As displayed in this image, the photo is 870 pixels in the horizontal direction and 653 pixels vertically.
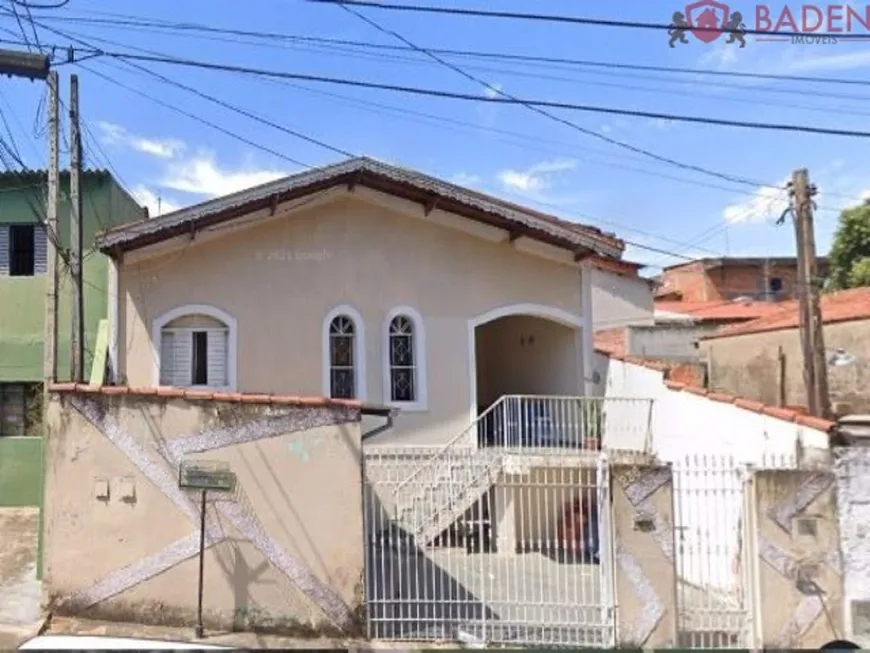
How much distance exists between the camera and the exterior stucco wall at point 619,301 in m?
24.8

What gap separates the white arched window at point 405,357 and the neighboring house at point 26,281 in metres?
5.70

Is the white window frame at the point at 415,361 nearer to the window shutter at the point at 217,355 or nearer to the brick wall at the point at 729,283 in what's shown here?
the window shutter at the point at 217,355

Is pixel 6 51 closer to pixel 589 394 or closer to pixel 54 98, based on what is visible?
pixel 54 98

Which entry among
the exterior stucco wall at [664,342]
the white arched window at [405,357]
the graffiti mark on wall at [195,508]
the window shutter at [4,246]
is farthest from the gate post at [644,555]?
the exterior stucco wall at [664,342]

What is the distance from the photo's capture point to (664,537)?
23.9 ft

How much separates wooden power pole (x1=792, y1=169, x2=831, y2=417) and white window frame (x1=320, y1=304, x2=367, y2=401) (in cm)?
737

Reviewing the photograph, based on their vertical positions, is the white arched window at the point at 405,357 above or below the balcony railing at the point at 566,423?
above

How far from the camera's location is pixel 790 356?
55.7 ft

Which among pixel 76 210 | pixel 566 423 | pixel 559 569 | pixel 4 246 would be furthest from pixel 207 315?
pixel 559 569

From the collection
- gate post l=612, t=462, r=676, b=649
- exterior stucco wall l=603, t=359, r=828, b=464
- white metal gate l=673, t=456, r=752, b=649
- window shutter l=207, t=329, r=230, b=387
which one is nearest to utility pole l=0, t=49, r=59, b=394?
window shutter l=207, t=329, r=230, b=387

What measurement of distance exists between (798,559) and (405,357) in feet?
23.0

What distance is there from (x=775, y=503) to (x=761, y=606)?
3.40ft

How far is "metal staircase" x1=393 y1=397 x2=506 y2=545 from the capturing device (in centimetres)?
948

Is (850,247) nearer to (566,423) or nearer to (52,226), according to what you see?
(566,423)
